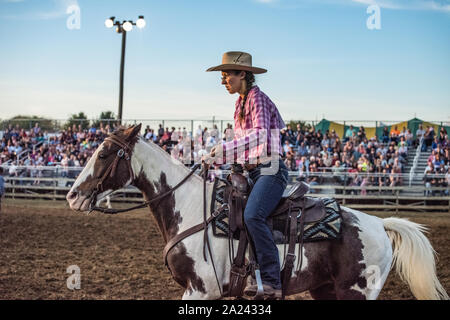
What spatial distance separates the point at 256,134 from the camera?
12.1 ft

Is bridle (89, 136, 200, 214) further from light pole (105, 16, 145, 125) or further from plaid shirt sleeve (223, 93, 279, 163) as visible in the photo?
light pole (105, 16, 145, 125)

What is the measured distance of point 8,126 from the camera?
24859 mm

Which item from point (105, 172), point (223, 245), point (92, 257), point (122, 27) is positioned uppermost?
point (122, 27)

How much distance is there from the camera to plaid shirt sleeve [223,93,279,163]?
3.69 metres

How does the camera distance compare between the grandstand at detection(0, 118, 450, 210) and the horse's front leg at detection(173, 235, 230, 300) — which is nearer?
the horse's front leg at detection(173, 235, 230, 300)

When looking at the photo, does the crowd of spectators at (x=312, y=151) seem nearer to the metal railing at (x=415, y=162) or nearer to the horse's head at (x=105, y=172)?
the metal railing at (x=415, y=162)

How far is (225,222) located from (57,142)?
20532 millimetres

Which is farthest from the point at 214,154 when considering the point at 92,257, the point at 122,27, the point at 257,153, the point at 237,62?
the point at 122,27

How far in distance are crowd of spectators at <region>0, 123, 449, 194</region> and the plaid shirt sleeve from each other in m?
10.4

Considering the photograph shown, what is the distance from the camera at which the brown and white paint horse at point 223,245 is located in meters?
3.70

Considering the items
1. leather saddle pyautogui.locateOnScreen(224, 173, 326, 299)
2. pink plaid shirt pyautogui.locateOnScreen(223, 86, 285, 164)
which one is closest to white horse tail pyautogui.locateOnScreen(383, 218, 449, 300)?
leather saddle pyautogui.locateOnScreen(224, 173, 326, 299)

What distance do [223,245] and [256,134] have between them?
955 millimetres

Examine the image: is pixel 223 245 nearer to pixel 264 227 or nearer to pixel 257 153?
pixel 264 227
